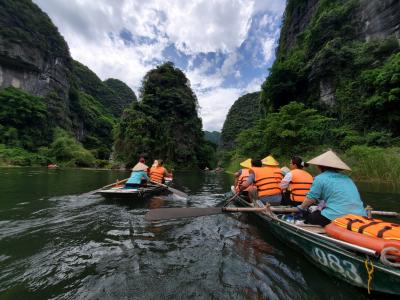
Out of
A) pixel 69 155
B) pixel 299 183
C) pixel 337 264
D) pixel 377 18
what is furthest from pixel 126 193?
pixel 69 155

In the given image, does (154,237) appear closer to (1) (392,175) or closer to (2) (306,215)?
(2) (306,215)

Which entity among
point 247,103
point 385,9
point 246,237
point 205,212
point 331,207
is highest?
point 247,103

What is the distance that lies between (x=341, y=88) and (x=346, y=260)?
22.8m

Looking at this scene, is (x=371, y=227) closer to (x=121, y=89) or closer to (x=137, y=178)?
(x=137, y=178)

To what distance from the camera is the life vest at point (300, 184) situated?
4.82 metres

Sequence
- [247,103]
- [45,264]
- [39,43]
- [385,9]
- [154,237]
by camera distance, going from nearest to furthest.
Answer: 1. [45,264]
2. [154,237]
3. [385,9]
4. [39,43]
5. [247,103]

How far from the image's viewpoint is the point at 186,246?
408cm

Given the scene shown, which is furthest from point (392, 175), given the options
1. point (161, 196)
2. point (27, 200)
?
point (27, 200)

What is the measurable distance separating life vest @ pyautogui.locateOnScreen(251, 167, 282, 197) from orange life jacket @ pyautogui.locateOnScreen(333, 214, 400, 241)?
107 inches

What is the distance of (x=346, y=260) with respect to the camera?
2.66 m

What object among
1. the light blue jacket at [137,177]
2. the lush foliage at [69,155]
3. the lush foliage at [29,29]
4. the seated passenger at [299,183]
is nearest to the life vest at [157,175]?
the light blue jacket at [137,177]

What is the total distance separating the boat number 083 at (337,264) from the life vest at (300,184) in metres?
1.73

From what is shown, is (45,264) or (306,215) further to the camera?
(306,215)

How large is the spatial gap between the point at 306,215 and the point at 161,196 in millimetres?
5897
